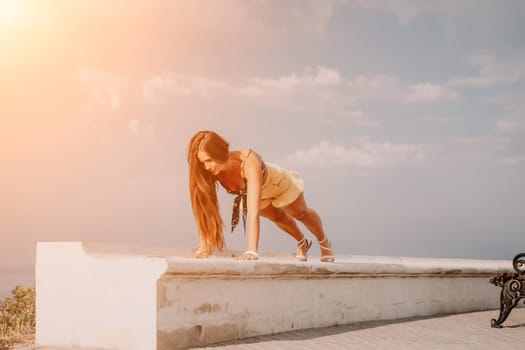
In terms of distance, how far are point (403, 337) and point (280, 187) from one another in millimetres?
2530

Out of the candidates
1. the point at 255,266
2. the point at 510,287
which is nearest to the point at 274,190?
the point at 255,266

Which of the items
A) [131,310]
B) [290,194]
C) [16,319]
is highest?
[290,194]

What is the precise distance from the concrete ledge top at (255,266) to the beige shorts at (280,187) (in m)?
0.90

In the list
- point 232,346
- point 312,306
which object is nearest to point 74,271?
point 232,346

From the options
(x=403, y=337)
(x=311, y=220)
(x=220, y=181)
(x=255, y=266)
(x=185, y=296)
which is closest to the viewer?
(x=185, y=296)

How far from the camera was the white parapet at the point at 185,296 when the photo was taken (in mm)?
4945

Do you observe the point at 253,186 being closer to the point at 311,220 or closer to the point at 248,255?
the point at 248,255

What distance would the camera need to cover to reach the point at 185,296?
5.02 metres

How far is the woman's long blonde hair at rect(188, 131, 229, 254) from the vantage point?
724 cm

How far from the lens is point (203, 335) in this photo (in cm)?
514

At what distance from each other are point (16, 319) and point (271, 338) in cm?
562

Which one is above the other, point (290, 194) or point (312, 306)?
point (290, 194)

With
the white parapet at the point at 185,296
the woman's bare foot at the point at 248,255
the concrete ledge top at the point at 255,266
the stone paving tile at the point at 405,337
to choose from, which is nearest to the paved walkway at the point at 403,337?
the stone paving tile at the point at 405,337

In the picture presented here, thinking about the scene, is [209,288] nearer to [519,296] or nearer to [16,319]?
[519,296]
